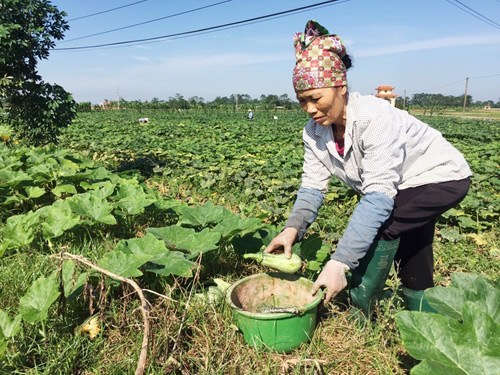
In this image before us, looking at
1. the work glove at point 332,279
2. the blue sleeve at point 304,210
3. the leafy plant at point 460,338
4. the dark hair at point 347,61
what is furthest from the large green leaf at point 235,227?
the leafy plant at point 460,338

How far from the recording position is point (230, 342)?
1875 mm

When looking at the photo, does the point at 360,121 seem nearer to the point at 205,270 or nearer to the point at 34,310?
the point at 205,270

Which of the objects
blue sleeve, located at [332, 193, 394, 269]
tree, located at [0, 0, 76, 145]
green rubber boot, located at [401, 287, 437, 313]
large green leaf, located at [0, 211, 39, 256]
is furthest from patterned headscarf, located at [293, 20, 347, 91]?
tree, located at [0, 0, 76, 145]

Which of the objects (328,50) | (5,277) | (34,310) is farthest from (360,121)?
(5,277)

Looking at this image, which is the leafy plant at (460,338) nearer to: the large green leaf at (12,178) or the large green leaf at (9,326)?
the large green leaf at (9,326)

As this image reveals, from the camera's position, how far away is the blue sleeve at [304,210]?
2224mm

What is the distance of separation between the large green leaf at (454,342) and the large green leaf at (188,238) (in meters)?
1.25

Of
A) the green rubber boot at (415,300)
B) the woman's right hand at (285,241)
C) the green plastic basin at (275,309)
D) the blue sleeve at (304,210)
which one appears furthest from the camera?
the green rubber boot at (415,300)

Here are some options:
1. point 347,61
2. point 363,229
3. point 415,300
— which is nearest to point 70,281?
point 363,229

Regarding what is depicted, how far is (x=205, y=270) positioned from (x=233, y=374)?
93cm

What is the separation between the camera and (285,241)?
2111mm

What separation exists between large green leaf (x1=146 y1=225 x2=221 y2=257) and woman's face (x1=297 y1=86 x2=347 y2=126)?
973 mm

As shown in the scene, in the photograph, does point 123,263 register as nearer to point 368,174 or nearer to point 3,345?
point 3,345

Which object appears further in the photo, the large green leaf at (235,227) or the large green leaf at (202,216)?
the large green leaf at (202,216)
